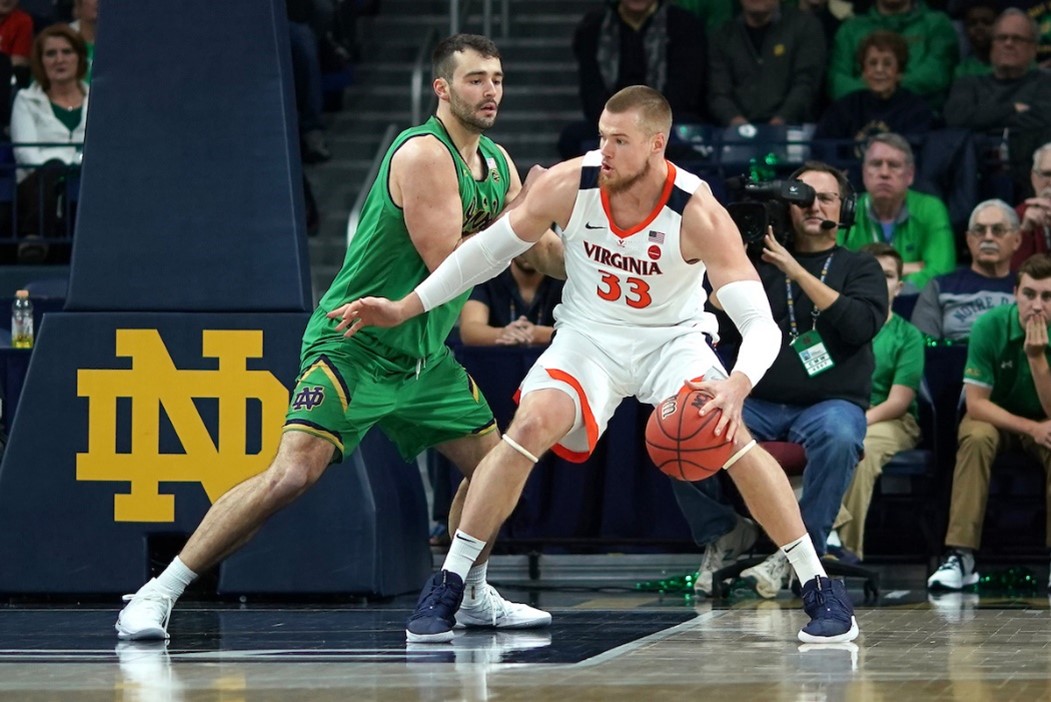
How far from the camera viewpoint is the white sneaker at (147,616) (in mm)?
6641

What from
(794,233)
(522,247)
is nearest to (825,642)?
(522,247)

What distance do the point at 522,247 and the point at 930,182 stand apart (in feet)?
20.0

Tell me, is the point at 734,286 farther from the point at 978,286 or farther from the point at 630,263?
the point at 978,286

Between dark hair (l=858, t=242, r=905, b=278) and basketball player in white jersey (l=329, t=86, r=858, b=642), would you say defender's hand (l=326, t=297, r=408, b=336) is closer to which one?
basketball player in white jersey (l=329, t=86, r=858, b=642)

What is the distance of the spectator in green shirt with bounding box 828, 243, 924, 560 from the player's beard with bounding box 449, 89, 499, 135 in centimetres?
270

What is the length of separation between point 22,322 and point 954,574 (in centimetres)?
493

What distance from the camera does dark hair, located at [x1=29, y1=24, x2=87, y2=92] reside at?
1278cm

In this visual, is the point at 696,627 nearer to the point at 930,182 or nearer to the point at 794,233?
the point at 794,233

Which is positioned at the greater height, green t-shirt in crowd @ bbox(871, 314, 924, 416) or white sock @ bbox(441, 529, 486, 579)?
green t-shirt in crowd @ bbox(871, 314, 924, 416)

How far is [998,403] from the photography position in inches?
366

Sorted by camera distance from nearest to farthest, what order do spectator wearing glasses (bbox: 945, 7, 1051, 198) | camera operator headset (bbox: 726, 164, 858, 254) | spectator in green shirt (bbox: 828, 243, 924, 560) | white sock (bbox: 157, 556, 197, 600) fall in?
white sock (bbox: 157, 556, 197, 600) → camera operator headset (bbox: 726, 164, 858, 254) → spectator in green shirt (bbox: 828, 243, 924, 560) → spectator wearing glasses (bbox: 945, 7, 1051, 198)

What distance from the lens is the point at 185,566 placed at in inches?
271

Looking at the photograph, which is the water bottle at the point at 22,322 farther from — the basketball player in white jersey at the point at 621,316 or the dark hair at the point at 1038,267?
the dark hair at the point at 1038,267

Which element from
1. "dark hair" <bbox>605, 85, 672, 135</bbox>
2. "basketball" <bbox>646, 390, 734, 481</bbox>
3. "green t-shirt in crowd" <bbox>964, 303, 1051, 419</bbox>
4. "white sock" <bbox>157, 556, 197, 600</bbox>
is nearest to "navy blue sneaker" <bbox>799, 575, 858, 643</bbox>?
"basketball" <bbox>646, 390, 734, 481</bbox>
